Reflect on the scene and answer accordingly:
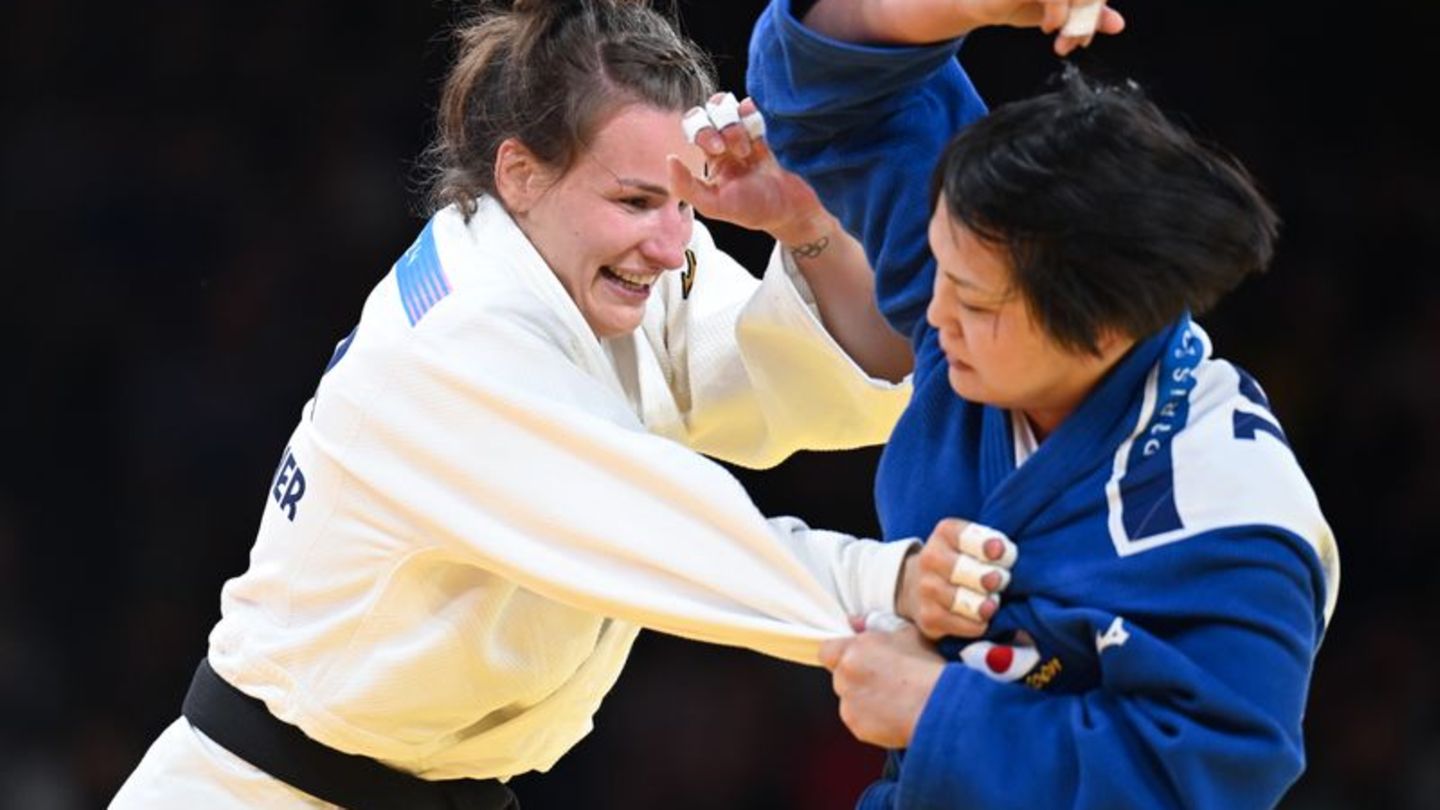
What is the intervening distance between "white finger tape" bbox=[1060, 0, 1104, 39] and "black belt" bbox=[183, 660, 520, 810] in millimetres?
1387

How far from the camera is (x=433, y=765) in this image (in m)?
2.72

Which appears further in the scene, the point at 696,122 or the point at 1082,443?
the point at 696,122

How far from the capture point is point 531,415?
2.30m

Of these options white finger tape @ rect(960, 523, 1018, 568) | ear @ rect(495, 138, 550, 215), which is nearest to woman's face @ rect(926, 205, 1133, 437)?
white finger tape @ rect(960, 523, 1018, 568)

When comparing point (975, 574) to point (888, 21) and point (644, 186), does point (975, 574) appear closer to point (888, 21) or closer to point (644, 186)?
point (888, 21)

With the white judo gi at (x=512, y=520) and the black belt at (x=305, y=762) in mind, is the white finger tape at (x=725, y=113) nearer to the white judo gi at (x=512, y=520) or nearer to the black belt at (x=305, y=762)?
the white judo gi at (x=512, y=520)

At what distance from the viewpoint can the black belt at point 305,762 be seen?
8.74 ft

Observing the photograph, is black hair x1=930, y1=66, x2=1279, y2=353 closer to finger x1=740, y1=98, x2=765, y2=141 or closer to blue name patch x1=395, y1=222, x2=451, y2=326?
finger x1=740, y1=98, x2=765, y2=141

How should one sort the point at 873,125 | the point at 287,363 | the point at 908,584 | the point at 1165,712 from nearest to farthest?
the point at 1165,712 < the point at 908,584 < the point at 873,125 < the point at 287,363

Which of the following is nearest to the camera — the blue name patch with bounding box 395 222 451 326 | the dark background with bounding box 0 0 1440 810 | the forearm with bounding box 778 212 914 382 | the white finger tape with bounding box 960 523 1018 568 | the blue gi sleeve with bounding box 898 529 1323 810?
the blue gi sleeve with bounding box 898 529 1323 810

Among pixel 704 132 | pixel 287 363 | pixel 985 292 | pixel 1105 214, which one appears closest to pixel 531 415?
pixel 704 132

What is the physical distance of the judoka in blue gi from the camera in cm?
184

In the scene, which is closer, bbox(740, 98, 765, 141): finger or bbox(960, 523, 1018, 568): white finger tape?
bbox(960, 523, 1018, 568): white finger tape

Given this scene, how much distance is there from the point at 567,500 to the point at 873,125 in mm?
533
